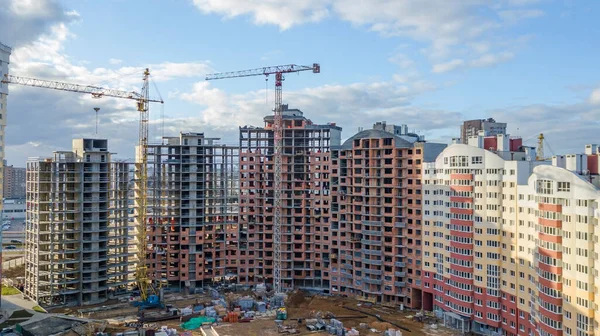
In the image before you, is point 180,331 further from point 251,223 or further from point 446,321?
point 446,321

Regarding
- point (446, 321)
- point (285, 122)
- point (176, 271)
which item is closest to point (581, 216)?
point (446, 321)

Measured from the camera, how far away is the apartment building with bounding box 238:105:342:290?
8456 cm

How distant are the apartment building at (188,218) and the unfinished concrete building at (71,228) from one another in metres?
7.60

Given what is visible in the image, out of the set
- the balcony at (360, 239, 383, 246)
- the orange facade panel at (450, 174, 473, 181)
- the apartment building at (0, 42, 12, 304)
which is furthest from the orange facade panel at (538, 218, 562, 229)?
the apartment building at (0, 42, 12, 304)

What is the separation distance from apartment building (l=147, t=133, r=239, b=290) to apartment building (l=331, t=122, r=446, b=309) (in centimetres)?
1961

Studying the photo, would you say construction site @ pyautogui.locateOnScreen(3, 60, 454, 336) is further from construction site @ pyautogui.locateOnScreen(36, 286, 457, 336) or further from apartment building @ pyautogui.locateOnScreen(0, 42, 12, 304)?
apartment building @ pyautogui.locateOnScreen(0, 42, 12, 304)

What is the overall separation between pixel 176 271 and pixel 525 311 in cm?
5450

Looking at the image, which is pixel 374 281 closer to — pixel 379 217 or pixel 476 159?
pixel 379 217

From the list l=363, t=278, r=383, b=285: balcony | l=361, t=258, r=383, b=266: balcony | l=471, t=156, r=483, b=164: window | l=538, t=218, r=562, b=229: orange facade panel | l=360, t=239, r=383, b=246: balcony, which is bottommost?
l=363, t=278, r=383, b=285: balcony

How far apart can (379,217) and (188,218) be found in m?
32.3

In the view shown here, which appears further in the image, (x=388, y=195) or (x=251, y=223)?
(x=251, y=223)

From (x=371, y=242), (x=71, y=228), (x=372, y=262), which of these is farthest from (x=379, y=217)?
(x=71, y=228)

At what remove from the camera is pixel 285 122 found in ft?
288

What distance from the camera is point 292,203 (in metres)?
85.2
